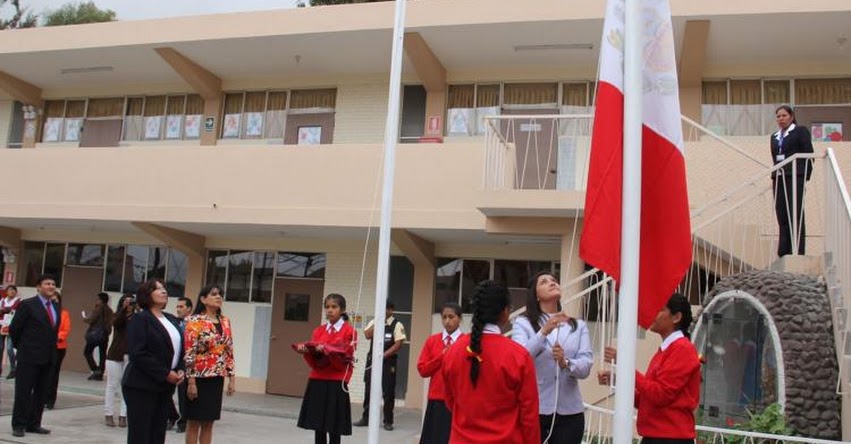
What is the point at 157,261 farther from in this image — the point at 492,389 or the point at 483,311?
the point at 492,389

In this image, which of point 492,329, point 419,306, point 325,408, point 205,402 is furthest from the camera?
point 419,306

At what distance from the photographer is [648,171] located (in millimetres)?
3684

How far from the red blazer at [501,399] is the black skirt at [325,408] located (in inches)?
128

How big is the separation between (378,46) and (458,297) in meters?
4.53

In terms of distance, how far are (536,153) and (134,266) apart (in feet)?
28.5

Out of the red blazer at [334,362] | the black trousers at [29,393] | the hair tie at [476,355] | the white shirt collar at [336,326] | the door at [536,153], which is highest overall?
the door at [536,153]

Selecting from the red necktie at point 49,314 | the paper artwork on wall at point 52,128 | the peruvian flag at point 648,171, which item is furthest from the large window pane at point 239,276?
the peruvian flag at point 648,171

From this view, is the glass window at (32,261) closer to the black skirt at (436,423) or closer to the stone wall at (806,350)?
the black skirt at (436,423)

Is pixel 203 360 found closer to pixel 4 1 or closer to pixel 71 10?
pixel 4 1

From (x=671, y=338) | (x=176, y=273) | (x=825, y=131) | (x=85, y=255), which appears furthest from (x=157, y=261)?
(x=671, y=338)

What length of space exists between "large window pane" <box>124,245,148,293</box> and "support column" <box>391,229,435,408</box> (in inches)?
231

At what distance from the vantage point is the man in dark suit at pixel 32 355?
823cm

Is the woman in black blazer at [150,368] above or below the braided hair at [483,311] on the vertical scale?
below

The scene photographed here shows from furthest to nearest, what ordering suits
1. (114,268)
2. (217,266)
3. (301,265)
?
(114,268) < (217,266) < (301,265)
